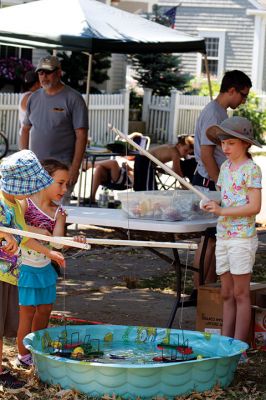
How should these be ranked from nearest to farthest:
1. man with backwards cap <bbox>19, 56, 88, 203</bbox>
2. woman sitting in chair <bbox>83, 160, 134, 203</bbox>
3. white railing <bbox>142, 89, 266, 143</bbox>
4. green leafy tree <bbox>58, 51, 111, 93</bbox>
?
man with backwards cap <bbox>19, 56, 88, 203</bbox>, woman sitting in chair <bbox>83, 160, 134, 203</bbox>, green leafy tree <bbox>58, 51, 111, 93</bbox>, white railing <bbox>142, 89, 266, 143</bbox>

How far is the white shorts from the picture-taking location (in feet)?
21.3

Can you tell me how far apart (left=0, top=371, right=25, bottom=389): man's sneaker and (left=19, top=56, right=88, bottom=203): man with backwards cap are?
3.76 meters

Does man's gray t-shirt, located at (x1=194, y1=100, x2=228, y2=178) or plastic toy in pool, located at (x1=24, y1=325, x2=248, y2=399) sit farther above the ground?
man's gray t-shirt, located at (x1=194, y1=100, x2=228, y2=178)

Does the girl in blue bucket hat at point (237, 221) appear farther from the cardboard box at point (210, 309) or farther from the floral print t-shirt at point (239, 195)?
the cardboard box at point (210, 309)

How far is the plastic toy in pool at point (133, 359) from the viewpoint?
561cm

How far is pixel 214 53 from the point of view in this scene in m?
34.9

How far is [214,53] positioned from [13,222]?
29.7 m

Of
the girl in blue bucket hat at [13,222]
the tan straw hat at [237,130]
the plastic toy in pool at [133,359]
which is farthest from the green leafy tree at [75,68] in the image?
the girl in blue bucket hat at [13,222]

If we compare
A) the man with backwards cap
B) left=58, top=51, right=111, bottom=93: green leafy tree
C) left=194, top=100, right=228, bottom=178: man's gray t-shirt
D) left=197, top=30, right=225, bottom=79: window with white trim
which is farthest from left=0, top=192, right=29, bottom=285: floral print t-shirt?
left=197, top=30, right=225, bottom=79: window with white trim

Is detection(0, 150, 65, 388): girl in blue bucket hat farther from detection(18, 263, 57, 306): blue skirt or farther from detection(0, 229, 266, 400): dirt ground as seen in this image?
detection(0, 229, 266, 400): dirt ground

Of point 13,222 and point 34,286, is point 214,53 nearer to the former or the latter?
point 34,286

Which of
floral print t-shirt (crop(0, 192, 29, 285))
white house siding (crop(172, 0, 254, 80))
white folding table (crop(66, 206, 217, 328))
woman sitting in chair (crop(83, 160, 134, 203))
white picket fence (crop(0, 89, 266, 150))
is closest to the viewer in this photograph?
floral print t-shirt (crop(0, 192, 29, 285))

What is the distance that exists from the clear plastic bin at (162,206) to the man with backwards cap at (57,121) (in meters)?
2.39

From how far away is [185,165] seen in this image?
14047mm
